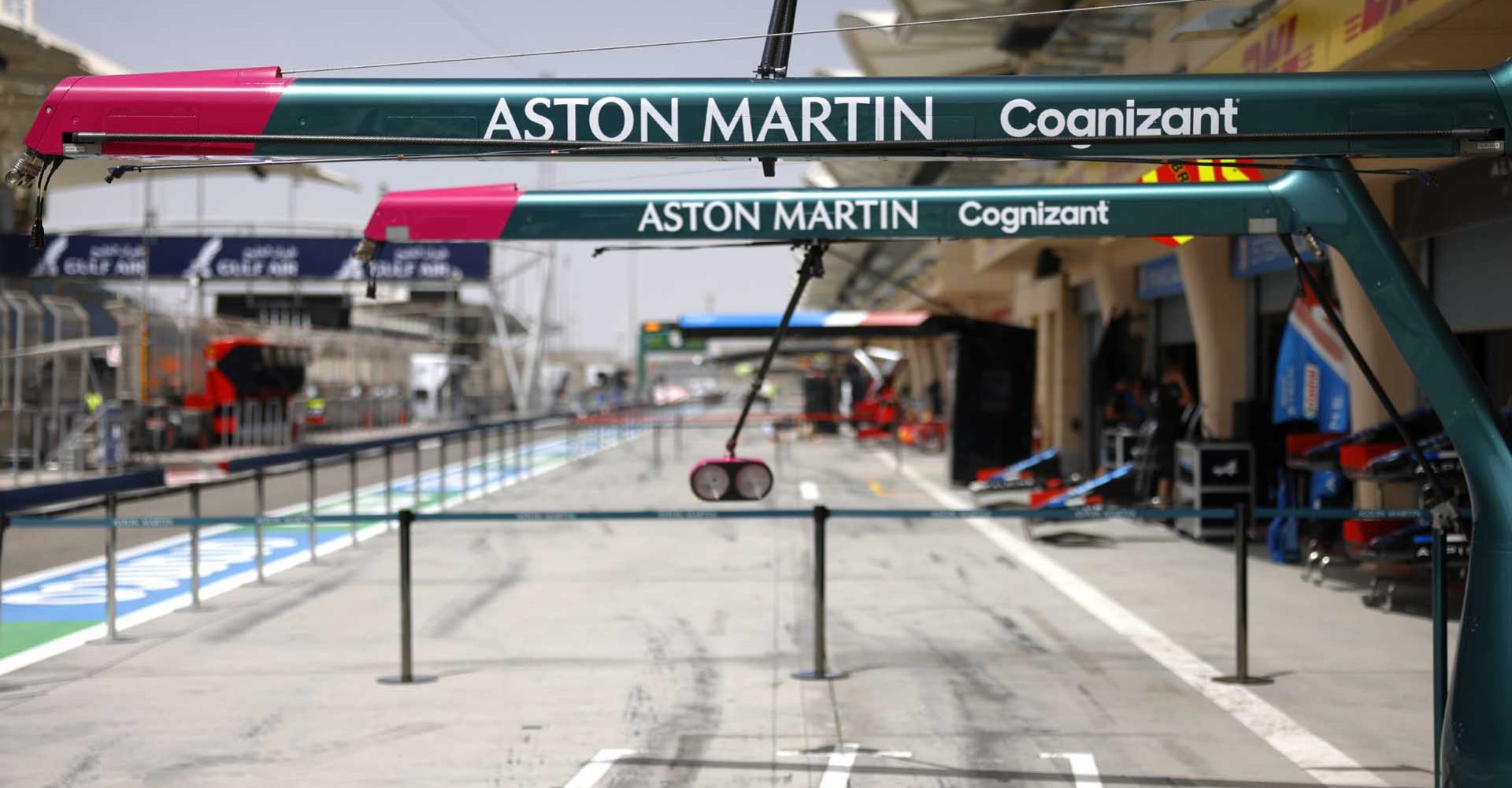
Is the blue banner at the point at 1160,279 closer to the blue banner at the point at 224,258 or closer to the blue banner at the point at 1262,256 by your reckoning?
the blue banner at the point at 1262,256

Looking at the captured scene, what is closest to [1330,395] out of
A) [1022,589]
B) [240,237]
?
[1022,589]

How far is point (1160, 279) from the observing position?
73.3ft

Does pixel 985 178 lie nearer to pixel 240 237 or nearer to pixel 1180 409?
pixel 1180 409

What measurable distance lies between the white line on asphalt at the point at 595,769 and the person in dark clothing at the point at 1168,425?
11173mm

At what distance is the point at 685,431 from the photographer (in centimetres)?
5319

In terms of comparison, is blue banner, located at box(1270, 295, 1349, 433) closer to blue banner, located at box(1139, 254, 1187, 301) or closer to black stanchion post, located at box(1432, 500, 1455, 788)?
blue banner, located at box(1139, 254, 1187, 301)

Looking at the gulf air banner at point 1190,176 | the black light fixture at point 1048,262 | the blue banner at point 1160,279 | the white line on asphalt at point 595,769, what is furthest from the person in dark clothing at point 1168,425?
the white line on asphalt at point 595,769

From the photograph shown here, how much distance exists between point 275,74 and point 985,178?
2133 centimetres

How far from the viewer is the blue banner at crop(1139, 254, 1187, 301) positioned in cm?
2111

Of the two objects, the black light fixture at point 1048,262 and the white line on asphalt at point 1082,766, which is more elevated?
the black light fixture at point 1048,262

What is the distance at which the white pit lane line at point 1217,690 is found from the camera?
6.81 metres

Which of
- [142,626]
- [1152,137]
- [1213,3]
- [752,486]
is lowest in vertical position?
[142,626]

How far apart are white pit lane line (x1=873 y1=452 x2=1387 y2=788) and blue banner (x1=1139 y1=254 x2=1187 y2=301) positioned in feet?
24.0

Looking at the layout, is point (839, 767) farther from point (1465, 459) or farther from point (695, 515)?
point (1465, 459)
